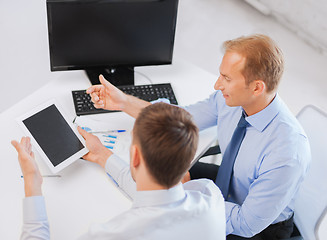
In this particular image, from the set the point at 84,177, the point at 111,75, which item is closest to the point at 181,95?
the point at 111,75

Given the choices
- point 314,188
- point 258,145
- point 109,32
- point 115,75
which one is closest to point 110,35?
point 109,32

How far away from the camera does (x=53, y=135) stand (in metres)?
1.66

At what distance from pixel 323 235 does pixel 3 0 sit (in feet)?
9.88

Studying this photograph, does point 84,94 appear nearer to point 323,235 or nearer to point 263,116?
point 263,116

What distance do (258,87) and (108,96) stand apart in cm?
70

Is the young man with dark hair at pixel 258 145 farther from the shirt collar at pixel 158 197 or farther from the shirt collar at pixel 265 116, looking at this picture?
the shirt collar at pixel 158 197

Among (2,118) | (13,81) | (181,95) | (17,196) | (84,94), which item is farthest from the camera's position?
(13,81)

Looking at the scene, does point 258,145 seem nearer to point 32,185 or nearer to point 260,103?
point 260,103

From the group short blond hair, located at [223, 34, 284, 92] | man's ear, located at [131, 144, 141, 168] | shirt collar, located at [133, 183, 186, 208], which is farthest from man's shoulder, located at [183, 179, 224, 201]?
short blond hair, located at [223, 34, 284, 92]

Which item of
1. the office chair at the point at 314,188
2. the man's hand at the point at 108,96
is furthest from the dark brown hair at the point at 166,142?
the office chair at the point at 314,188

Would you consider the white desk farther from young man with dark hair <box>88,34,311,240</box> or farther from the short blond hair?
the short blond hair

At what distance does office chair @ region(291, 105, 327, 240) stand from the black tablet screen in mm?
997

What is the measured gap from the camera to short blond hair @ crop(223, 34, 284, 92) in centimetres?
156

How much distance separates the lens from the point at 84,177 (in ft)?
5.46
